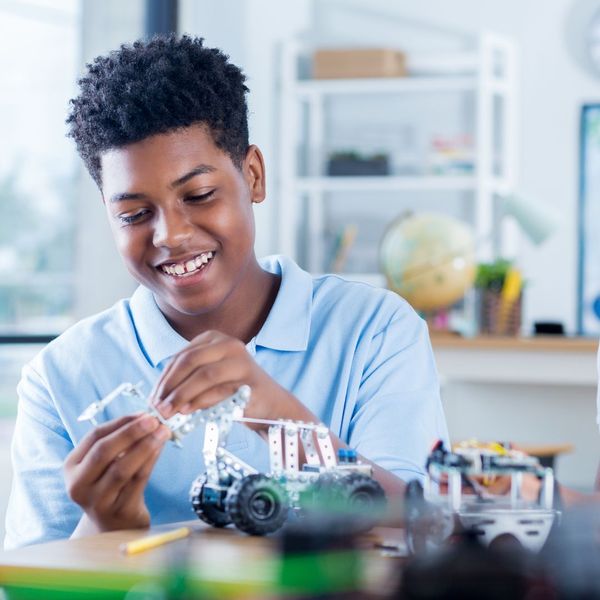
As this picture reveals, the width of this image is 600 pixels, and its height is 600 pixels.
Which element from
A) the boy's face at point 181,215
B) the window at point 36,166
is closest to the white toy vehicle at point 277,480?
the boy's face at point 181,215

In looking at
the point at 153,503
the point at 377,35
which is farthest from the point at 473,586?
the point at 377,35

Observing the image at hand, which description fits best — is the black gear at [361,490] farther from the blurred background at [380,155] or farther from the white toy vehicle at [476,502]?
the blurred background at [380,155]

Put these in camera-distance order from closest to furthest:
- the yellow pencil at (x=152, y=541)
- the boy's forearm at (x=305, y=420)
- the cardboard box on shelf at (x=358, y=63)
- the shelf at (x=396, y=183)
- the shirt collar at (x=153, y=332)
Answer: the yellow pencil at (x=152, y=541), the boy's forearm at (x=305, y=420), the shirt collar at (x=153, y=332), the shelf at (x=396, y=183), the cardboard box on shelf at (x=358, y=63)

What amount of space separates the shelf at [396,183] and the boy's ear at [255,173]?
3.74 m

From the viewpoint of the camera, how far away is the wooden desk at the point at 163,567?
0.49 meters

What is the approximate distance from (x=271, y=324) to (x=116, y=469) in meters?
0.52

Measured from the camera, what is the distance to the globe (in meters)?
3.68

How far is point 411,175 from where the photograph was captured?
18.6 ft

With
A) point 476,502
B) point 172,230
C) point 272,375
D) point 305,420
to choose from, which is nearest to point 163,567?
point 476,502

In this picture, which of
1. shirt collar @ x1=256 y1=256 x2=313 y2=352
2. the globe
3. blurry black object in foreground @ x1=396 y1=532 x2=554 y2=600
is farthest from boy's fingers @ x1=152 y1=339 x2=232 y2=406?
the globe

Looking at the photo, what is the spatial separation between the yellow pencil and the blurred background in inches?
112

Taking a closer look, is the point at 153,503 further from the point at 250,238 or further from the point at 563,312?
the point at 563,312

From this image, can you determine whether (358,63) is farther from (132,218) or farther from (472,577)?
(472,577)

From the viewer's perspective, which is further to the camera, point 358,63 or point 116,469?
point 358,63
